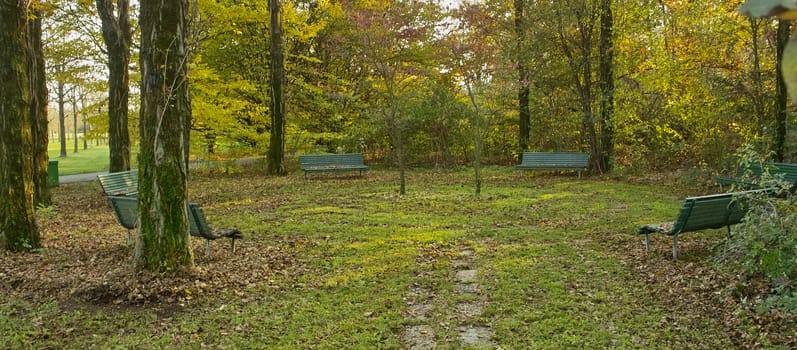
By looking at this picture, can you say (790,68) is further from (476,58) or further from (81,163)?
(81,163)

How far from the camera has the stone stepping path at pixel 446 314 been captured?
13.4ft

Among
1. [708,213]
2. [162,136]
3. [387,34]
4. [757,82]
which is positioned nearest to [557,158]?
[757,82]

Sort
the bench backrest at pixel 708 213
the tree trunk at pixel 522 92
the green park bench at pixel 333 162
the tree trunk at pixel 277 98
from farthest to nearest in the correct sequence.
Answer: the tree trunk at pixel 277 98 < the green park bench at pixel 333 162 < the tree trunk at pixel 522 92 < the bench backrest at pixel 708 213

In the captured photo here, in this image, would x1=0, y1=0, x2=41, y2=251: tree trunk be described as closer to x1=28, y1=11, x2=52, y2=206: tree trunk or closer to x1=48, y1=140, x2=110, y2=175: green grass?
x1=28, y1=11, x2=52, y2=206: tree trunk

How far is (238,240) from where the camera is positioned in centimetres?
759

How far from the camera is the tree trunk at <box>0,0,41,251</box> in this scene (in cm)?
613

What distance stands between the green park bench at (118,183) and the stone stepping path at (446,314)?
6.86 meters

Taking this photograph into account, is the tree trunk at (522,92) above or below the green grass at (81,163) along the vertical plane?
above

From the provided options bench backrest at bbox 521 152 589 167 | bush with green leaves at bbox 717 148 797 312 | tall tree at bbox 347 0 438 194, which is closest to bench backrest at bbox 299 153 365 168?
tall tree at bbox 347 0 438 194

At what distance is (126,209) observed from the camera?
6.83 m

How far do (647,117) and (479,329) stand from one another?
1353 cm

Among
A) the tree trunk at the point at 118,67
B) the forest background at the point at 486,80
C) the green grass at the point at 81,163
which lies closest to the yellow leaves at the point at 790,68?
the forest background at the point at 486,80

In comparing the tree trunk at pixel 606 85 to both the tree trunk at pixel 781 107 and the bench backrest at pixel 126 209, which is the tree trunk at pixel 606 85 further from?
the bench backrest at pixel 126 209

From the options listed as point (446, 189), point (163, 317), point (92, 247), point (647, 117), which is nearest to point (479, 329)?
point (163, 317)
